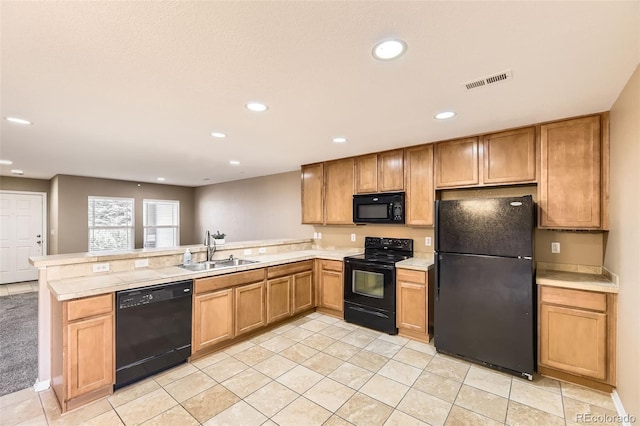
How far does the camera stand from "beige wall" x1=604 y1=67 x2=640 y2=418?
1.82m

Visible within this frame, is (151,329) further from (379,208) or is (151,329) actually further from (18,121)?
(379,208)

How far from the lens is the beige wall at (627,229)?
71.8 inches

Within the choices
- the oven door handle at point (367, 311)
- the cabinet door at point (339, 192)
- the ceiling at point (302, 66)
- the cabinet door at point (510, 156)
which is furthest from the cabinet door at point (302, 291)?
the cabinet door at point (510, 156)

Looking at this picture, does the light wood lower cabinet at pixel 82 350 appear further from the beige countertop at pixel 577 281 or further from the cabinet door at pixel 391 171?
the beige countertop at pixel 577 281

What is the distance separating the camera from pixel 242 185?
6770mm

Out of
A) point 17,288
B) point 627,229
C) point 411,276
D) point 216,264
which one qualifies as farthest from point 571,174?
point 17,288

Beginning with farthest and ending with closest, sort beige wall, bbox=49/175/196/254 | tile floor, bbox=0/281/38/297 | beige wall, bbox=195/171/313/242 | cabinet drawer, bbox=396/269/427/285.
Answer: beige wall, bbox=49/175/196/254 → beige wall, bbox=195/171/313/242 → tile floor, bbox=0/281/38/297 → cabinet drawer, bbox=396/269/427/285

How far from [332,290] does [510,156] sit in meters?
2.76

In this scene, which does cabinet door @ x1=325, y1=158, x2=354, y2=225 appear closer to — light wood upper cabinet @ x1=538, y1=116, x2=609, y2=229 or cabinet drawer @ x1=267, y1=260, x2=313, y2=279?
cabinet drawer @ x1=267, y1=260, x2=313, y2=279

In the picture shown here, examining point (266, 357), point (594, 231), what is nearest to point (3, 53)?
point (266, 357)

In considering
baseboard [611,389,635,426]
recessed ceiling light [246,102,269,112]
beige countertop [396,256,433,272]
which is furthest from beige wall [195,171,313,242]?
baseboard [611,389,635,426]

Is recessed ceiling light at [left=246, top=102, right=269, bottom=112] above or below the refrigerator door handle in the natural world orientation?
above

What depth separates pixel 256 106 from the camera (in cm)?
237

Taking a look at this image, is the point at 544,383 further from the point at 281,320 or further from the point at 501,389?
the point at 281,320
